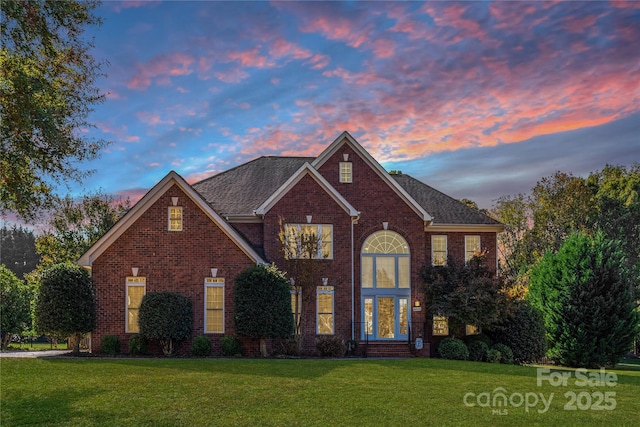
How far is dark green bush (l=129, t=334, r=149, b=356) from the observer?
2270 centimetres

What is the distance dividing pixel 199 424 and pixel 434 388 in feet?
22.4

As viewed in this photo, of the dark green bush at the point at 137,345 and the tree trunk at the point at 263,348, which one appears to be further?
the tree trunk at the point at 263,348

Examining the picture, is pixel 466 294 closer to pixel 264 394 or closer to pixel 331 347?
pixel 331 347

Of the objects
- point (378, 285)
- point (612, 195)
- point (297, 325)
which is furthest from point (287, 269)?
point (612, 195)

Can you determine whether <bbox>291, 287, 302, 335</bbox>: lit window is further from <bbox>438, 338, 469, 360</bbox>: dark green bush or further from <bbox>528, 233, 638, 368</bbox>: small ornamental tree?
<bbox>528, 233, 638, 368</bbox>: small ornamental tree

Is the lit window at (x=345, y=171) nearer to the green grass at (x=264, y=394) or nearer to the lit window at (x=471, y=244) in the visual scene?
the lit window at (x=471, y=244)

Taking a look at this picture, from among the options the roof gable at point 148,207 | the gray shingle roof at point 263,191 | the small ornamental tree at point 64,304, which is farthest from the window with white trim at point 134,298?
the gray shingle roof at point 263,191

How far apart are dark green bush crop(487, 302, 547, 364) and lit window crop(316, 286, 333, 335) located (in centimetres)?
750

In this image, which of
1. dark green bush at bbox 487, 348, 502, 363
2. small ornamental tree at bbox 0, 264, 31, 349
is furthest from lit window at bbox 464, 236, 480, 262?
small ornamental tree at bbox 0, 264, 31, 349

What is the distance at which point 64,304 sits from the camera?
72.3ft

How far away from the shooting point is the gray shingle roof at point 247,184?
28.4 metres

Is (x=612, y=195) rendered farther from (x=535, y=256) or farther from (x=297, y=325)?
(x=297, y=325)

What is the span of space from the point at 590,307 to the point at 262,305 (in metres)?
15.5

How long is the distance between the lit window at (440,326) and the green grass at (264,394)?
→ 887cm
